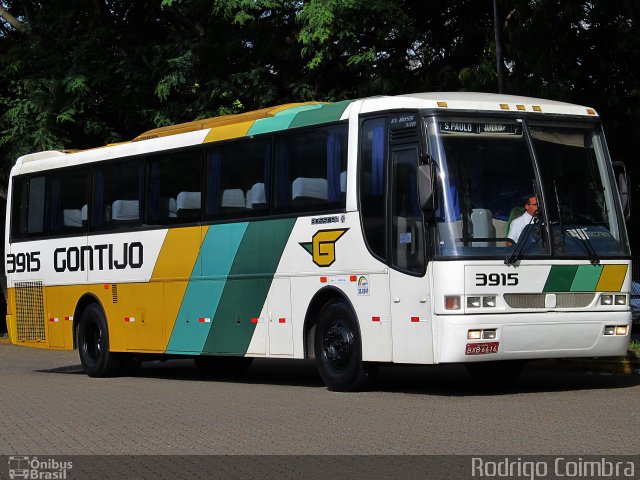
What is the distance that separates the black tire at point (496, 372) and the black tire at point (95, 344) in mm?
6393

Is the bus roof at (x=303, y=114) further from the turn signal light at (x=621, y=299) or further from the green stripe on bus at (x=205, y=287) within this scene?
the turn signal light at (x=621, y=299)

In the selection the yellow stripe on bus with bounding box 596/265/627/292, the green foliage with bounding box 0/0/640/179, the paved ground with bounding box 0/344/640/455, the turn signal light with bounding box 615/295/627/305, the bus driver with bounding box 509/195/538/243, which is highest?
the green foliage with bounding box 0/0/640/179

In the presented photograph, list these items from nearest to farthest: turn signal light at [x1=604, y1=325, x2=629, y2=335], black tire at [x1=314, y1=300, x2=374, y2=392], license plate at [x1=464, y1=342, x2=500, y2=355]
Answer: license plate at [x1=464, y1=342, x2=500, y2=355] → turn signal light at [x1=604, y1=325, x2=629, y2=335] → black tire at [x1=314, y1=300, x2=374, y2=392]

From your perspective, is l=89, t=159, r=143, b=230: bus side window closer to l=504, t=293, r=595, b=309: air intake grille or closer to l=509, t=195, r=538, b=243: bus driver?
l=509, t=195, r=538, b=243: bus driver

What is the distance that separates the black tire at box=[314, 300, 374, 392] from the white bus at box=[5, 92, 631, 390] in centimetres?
2

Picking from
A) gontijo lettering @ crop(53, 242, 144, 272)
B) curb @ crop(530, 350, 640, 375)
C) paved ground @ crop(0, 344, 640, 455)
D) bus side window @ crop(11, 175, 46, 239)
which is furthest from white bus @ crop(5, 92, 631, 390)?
bus side window @ crop(11, 175, 46, 239)

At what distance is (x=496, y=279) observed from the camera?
14805 mm

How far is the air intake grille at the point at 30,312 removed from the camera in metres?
22.6

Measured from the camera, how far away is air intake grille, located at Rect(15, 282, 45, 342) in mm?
22562

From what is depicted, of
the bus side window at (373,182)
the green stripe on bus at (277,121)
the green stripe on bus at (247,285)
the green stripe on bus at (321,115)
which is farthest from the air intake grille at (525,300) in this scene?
the green stripe on bus at (277,121)

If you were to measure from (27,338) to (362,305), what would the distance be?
8840mm

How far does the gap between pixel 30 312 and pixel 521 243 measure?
34.2ft

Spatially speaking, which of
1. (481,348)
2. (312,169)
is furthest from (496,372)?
(312,169)
